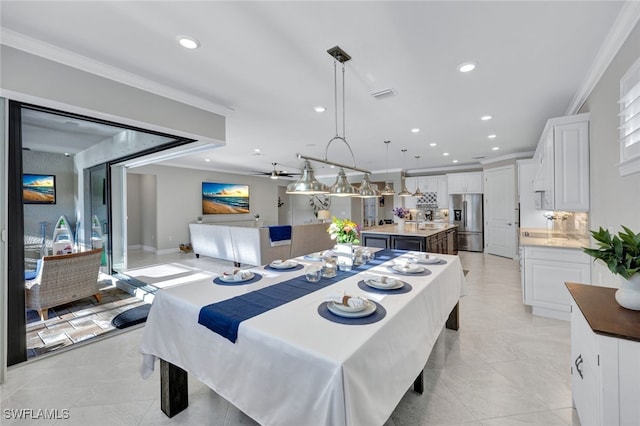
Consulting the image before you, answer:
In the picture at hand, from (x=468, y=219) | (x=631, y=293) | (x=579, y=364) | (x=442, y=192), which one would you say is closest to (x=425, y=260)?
(x=579, y=364)

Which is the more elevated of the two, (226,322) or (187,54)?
(187,54)

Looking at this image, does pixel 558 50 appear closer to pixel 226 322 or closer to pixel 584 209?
pixel 584 209

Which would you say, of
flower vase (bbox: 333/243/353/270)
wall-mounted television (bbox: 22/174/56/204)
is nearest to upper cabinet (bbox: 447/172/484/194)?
flower vase (bbox: 333/243/353/270)

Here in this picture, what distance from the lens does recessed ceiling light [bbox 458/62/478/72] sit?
2276 millimetres

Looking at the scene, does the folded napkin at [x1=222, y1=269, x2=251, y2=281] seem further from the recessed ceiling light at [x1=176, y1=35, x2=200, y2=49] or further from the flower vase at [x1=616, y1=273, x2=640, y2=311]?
the flower vase at [x1=616, y1=273, x2=640, y2=311]

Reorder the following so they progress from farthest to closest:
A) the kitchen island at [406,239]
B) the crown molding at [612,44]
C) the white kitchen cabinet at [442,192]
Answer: the white kitchen cabinet at [442,192] → the kitchen island at [406,239] → the crown molding at [612,44]

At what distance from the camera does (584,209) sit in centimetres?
279

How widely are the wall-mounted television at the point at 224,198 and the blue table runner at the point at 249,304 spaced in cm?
734

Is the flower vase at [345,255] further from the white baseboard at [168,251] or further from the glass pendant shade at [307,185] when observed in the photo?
the white baseboard at [168,251]

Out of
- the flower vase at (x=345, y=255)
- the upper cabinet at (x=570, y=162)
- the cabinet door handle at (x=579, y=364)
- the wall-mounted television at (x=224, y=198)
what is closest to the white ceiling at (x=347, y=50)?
the upper cabinet at (x=570, y=162)

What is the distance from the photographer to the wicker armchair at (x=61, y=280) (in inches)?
118

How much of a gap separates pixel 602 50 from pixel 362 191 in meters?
2.30

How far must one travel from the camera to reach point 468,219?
7367 mm

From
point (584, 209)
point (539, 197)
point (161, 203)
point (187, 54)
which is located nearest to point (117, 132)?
point (187, 54)
